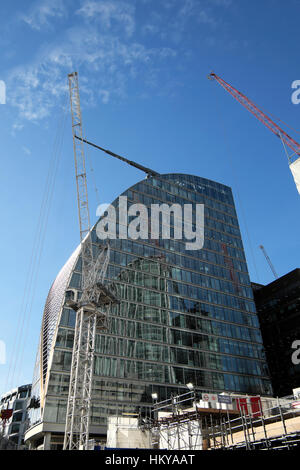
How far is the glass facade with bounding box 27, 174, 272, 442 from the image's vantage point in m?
65.1

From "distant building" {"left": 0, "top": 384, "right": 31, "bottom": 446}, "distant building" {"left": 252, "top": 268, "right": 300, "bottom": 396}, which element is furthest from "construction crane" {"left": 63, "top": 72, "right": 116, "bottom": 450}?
"distant building" {"left": 0, "top": 384, "right": 31, "bottom": 446}

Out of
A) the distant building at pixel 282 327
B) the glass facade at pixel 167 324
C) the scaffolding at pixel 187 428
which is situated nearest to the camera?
the scaffolding at pixel 187 428

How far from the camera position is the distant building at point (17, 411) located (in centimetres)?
12875

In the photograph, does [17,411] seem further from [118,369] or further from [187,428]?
[187,428]

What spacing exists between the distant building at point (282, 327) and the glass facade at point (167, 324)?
39.6 ft

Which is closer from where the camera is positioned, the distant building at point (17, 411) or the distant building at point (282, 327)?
the distant building at point (282, 327)

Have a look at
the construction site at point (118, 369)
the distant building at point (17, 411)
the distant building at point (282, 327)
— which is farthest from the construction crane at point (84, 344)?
the distant building at point (17, 411)

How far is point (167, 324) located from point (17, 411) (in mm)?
92015

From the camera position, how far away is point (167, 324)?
7788 cm

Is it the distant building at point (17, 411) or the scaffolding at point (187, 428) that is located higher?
the distant building at point (17, 411)

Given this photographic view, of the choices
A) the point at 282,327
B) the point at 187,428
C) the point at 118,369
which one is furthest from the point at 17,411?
the point at 187,428

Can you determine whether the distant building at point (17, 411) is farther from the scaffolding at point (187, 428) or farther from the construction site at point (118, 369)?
the scaffolding at point (187, 428)

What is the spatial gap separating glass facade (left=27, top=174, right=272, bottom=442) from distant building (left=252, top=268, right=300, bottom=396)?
12.1 meters
